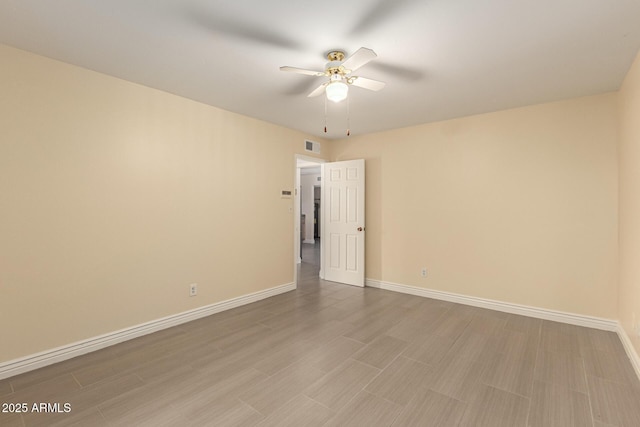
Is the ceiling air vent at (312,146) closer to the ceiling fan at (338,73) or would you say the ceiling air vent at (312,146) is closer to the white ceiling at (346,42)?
the white ceiling at (346,42)

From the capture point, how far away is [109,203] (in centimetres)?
272

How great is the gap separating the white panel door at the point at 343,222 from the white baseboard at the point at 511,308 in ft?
1.89

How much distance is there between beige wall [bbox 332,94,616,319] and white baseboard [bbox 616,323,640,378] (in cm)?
28

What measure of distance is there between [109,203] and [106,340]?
1280mm

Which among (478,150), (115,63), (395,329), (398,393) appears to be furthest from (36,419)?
(478,150)

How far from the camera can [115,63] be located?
247 centimetres

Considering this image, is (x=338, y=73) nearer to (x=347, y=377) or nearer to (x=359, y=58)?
(x=359, y=58)

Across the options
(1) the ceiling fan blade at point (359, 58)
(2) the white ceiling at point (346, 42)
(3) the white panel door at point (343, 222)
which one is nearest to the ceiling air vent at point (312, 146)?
(3) the white panel door at point (343, 222)

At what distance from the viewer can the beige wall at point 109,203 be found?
227cm

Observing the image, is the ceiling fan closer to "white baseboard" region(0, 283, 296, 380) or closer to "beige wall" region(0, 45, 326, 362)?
"beige wall" region(0, 45, 326, 362)

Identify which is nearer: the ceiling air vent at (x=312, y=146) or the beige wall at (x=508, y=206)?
the beige wall at (x=508, y=206)

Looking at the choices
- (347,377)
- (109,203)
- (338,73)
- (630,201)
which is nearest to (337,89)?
(338,73)

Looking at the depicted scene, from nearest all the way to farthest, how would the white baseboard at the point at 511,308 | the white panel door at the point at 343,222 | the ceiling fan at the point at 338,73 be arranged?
the ceiling fan at the point at 338,73
the white baseboard at the point at 511,308
the white panel door at the point at 343,222

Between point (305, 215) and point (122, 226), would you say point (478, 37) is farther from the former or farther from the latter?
point (305, 215)
